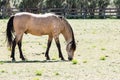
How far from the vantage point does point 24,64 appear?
14398 mm

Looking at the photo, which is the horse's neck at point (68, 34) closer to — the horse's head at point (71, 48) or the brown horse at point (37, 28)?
the brown horse at point (37, 28)

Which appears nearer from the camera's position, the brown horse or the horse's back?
the brown horse

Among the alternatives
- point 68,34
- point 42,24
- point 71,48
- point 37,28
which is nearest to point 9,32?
point 37,28

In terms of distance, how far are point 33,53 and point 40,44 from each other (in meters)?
3.83

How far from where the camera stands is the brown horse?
53.5 ft

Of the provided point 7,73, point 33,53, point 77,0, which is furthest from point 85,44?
point 77,0

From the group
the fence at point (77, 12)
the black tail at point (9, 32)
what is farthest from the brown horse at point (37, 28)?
the fence at point (77, 12)

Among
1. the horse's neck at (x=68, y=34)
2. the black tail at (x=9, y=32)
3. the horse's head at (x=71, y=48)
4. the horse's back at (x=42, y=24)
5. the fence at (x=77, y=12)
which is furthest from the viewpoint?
the fence at (x=77, y=12)

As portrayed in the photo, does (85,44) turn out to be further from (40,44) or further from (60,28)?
(60,28)

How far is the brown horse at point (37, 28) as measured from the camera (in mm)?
16312

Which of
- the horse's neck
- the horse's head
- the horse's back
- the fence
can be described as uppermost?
the horse's back

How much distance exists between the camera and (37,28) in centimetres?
1670

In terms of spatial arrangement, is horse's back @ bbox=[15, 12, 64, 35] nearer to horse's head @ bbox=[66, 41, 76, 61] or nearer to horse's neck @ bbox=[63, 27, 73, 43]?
horse's neck @ bbox=[63, 27, 73, 43]

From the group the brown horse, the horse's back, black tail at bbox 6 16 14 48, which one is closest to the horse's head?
the brown horse
